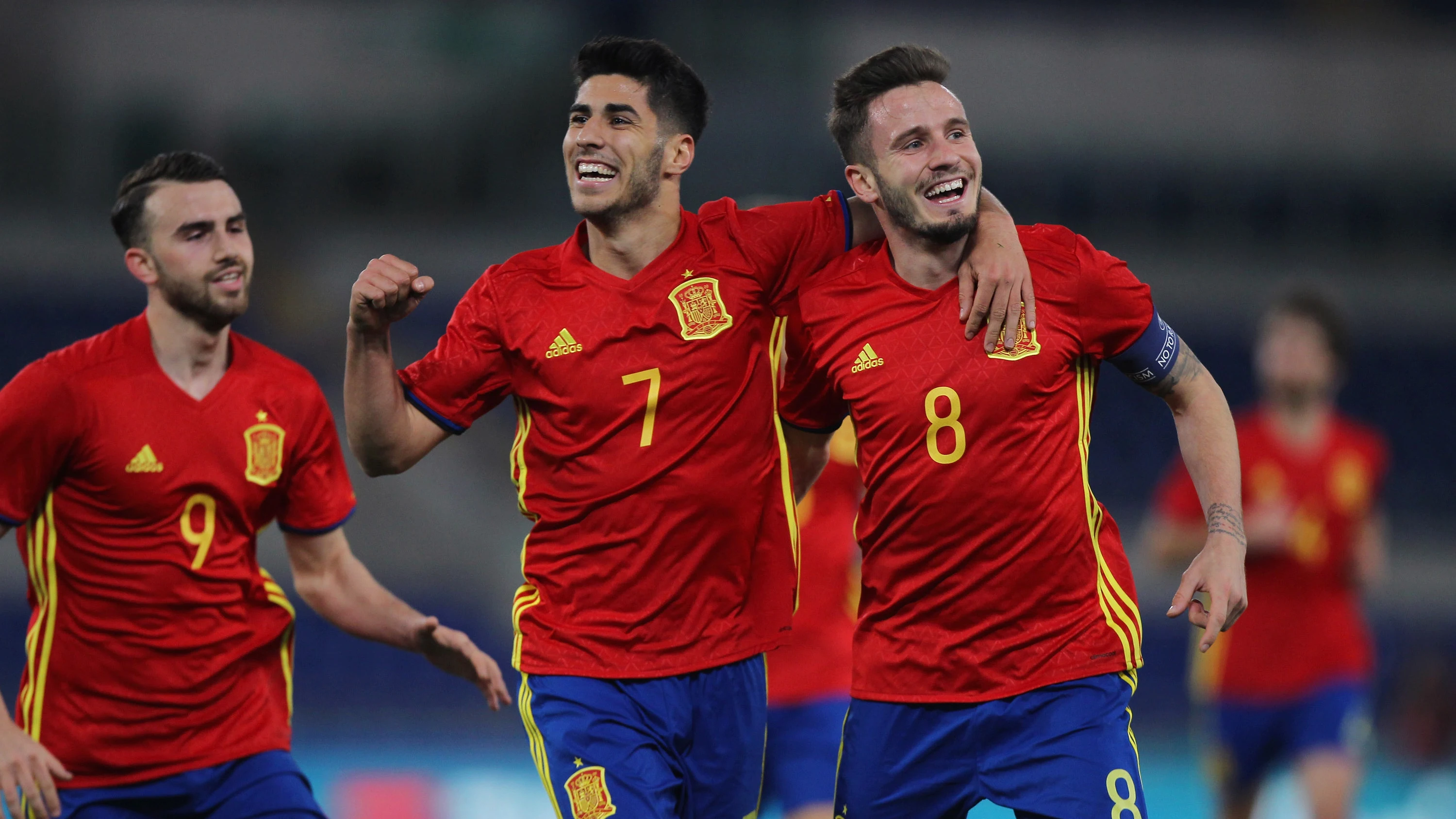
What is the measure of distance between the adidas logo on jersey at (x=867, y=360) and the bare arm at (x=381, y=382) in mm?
1151

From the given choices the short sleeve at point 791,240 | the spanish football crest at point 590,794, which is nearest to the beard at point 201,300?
the short sleeve at point 791,240

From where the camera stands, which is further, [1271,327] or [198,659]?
[1271,327]

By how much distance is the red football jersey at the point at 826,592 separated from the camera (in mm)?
5844

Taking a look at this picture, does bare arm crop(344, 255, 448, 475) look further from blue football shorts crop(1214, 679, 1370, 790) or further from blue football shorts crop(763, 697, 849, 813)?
blue football shorts crop(1214, 679, 1370, 790)

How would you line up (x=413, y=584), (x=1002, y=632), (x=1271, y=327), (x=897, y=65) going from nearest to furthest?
(x=1002, y=632)
(x=897, y=65)
(x=1271, y=327)
(x=413, y=584)

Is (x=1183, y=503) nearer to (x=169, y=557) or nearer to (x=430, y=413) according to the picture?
(x=430, y=413)

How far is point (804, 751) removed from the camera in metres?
5.81

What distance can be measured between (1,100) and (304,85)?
3328mm

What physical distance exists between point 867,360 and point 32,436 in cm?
248

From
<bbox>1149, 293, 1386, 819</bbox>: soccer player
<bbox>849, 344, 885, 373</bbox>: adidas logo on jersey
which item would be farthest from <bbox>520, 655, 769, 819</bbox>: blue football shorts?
<bbox>1149, 293, 1386, 819</bbox>: soccer player

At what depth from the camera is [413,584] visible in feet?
45.6

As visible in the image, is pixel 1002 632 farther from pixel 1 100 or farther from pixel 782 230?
pixel 1 100

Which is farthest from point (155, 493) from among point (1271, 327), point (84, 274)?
point (84, 274)

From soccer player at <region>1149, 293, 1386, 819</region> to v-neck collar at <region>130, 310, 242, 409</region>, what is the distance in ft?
14.6
